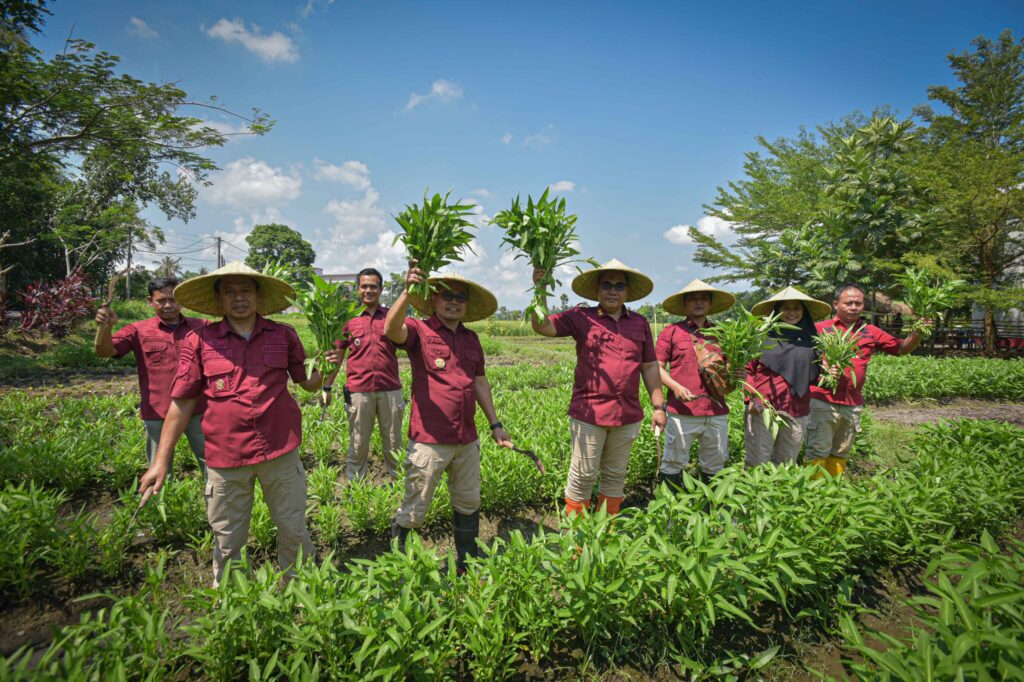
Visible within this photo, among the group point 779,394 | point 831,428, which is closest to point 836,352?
point 779,394

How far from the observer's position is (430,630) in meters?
1.97

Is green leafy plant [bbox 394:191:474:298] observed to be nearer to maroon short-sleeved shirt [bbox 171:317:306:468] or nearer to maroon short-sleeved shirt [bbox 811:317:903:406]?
maroon short-sleeved shirt [bbox 171:317:306:468]

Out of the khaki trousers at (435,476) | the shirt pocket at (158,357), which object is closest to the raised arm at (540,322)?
the khaki trousers at (435,476)

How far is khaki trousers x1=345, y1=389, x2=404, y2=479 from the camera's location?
443cm

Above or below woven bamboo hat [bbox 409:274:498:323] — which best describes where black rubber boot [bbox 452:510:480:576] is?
below

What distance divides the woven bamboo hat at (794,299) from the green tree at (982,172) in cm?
1772

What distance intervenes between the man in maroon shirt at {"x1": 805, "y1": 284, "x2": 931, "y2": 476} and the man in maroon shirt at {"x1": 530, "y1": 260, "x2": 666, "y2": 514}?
6.92ft

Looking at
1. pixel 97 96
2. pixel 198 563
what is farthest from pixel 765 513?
pixel 97 96

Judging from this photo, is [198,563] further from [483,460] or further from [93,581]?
[483,460]

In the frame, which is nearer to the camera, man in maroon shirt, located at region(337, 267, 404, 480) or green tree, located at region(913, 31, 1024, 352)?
man in maroon shirt, located at region(337, 267, 404, 480)

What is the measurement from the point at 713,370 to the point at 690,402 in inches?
13.8

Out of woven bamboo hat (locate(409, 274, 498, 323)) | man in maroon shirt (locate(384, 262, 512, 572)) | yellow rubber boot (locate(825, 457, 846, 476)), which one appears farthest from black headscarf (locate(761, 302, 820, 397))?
man in maroon shirt (locate(384, 262, 512, 572))

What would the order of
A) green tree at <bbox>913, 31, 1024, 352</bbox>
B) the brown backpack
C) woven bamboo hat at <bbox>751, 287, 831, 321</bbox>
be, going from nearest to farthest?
the brown backpack < woven bamboo hat at <bbox>751, 287, 831, 321</bbox> < green tree at <bbox>913, 31, 1024, 352</bbox>

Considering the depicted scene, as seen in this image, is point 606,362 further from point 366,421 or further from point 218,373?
point 218,373
